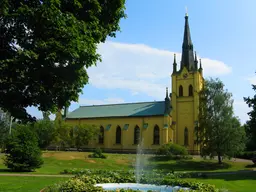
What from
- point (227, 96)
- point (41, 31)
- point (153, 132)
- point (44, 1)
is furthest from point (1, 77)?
point (153, 132)

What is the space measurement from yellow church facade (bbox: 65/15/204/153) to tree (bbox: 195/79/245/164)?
13355 mm

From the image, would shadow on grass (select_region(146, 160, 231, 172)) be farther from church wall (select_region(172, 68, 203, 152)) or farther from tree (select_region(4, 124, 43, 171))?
tree (select_region(4, 124, 43, 171))

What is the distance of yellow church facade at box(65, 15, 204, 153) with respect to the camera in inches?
2350

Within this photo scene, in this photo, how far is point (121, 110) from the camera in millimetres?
67562

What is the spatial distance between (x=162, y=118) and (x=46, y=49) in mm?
51908

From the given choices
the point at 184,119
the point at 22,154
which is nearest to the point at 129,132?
the point at 184,119

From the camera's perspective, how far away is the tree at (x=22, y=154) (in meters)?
26.6

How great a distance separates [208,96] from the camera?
145ft

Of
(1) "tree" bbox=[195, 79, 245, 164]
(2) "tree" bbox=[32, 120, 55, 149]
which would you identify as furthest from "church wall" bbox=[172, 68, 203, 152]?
(2) "tree" bbox=[32, 120, 55, 149]

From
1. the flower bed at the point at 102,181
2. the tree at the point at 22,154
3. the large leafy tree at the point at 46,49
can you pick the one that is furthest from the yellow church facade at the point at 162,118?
the large leafy tree at the point at 46,49

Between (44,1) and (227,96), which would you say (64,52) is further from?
(227,96)

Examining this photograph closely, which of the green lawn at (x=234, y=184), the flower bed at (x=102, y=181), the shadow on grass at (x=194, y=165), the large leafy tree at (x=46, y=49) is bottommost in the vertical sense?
the shadow on grass at (x=194, y=165)

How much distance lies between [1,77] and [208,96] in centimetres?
3877

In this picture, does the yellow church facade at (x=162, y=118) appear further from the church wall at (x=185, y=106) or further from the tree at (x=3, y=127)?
the tree at (x=3, y=127)
